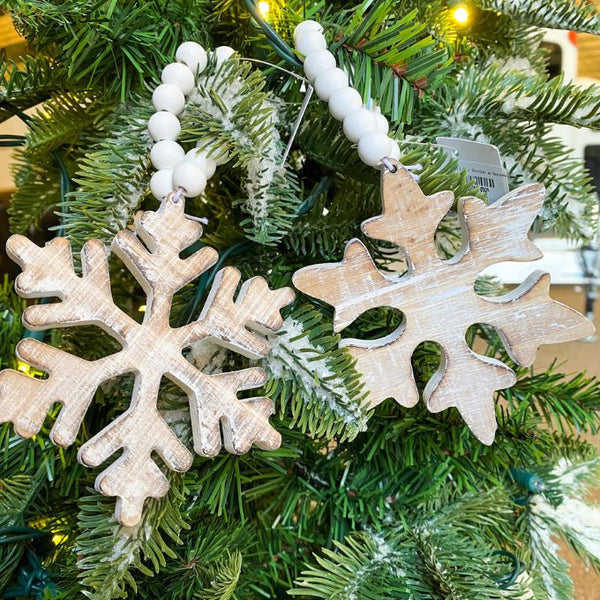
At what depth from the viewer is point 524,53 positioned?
16.8 inches

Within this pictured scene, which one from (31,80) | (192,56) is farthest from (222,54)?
(31,80)

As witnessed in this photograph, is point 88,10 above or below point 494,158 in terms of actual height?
above

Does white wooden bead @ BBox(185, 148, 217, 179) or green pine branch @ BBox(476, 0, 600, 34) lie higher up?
white wooden bead @ BBox(185, 148, 217, 179)

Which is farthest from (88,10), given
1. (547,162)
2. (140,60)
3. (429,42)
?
(547,162)

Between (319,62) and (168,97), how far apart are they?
68 mm

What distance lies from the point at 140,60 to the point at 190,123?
0.04 meters

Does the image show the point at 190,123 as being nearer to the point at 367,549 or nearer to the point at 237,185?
the point at 237,185

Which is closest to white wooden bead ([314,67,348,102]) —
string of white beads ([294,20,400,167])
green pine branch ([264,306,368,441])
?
string of white beads ([294,20,400,167])

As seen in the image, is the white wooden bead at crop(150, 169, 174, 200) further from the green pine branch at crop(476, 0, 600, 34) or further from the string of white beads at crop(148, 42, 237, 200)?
the green pine branch at crop(476, 0, 600, 34)

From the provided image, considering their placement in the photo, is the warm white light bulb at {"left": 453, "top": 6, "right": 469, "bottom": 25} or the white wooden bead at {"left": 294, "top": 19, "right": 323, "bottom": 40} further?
the warm white light bulb at {"left": 453, "top": 6, "right": 469, "bottom": 25}

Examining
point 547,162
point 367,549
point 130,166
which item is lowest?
point 367,549

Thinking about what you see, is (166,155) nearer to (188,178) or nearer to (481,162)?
(188,178)

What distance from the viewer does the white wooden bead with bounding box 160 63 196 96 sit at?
10.1 inches

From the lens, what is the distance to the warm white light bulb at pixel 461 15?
0.38m
